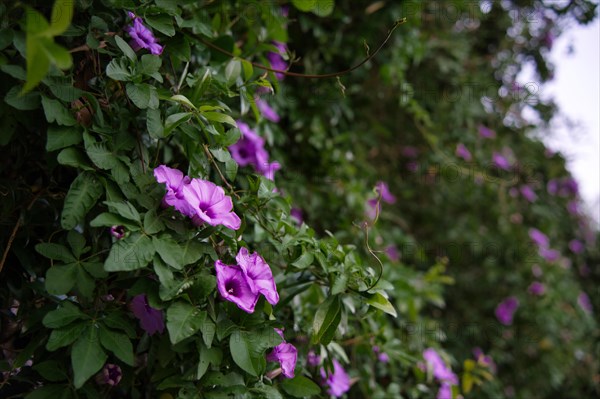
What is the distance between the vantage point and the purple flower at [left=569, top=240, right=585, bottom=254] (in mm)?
2809

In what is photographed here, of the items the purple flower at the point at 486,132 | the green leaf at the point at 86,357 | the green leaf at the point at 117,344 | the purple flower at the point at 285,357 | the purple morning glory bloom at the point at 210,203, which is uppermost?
the purple flower at the point at 486,132

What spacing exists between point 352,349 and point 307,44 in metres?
0.97

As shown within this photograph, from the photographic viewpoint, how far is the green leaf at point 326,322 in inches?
34.7

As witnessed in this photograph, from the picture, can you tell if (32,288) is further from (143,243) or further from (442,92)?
(442,92)

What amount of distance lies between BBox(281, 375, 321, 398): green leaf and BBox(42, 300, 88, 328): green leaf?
1.17ft

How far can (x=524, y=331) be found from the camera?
2.30 m

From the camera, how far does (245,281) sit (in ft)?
2.60

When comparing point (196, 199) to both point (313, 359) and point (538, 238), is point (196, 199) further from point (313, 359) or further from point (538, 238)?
point (538, 238)

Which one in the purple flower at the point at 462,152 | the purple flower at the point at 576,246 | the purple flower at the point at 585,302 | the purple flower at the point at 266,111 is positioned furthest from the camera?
the purple flower at the point at 576,246

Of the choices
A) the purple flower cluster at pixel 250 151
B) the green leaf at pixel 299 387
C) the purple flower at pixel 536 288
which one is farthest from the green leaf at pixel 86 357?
the purple flower at pixel 536 288

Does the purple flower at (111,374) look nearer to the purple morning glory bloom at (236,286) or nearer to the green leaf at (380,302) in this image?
the purple morning glory bloom at (236,286)

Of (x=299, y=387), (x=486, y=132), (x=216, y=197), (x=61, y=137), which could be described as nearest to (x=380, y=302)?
(x=299, y=387)

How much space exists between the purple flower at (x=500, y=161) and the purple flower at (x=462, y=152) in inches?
7.0

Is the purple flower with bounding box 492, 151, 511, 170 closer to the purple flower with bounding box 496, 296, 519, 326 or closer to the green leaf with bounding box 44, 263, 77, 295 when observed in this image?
the purple flower with bounding box 496, 296, 519, 326
